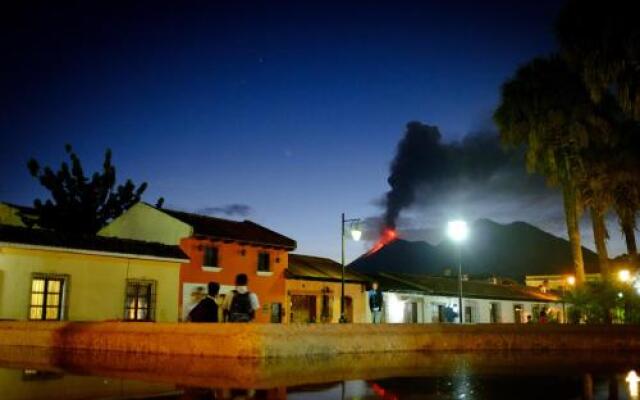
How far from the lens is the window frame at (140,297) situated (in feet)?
76.4

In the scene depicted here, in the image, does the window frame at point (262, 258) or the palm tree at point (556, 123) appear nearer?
the palm tree at point (556, 123)

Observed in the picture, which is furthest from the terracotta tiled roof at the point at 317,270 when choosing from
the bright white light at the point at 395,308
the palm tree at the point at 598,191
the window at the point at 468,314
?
the palm tree at the point at 598,191

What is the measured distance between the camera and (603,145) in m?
23.1

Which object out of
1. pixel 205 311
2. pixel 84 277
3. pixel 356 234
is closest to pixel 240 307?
pixel 205 311

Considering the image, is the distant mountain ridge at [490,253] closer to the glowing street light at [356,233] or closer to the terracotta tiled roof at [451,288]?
the terracotta tiled roof at [451,288]

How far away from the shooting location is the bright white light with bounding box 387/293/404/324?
34250 mm

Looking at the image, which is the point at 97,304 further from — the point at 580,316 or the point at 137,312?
the point at 580,316

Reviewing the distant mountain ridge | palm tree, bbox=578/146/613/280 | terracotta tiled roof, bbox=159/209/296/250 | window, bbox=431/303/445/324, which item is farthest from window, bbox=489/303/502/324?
the distant mountain ridge

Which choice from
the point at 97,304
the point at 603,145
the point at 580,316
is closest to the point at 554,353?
the point at 580,316

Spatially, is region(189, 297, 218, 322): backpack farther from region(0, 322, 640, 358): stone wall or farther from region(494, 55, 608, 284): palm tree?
region(494, 55, 608, 284): palm tree

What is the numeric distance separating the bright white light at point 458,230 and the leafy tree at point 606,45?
6.60 meters

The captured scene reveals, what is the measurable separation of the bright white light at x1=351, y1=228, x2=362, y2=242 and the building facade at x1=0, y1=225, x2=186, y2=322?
25.0 feet

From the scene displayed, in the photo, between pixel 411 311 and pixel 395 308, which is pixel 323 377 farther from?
pixel 411 311

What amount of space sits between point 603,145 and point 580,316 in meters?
7.32
